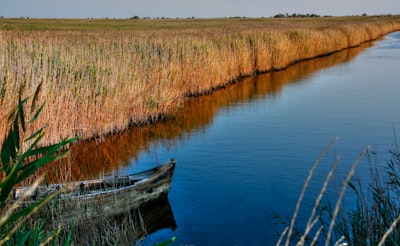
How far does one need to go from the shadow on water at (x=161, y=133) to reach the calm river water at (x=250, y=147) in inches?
1.0

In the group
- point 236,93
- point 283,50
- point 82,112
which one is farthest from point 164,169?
point 283,50

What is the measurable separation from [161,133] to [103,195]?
19.4ft

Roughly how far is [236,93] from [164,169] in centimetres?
1071

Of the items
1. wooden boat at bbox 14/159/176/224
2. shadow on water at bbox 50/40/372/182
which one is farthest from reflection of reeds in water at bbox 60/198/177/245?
shadow on water at bbox 50/40/372/182

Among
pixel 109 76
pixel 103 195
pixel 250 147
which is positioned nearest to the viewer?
pixel 103 195

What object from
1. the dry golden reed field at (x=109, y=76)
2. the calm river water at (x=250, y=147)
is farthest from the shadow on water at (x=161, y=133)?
the dry golden reed field at (x=109, y=76)

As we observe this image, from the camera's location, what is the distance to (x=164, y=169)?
7.46 m

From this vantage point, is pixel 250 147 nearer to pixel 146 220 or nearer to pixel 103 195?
pixel 146 220

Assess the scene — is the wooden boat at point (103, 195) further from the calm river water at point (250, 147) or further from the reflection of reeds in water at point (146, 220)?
the calm river water at point (250, 147)

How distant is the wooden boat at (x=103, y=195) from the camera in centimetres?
607

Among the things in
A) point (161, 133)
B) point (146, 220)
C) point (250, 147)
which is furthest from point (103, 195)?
point (161, 133)

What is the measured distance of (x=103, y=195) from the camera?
6469mm

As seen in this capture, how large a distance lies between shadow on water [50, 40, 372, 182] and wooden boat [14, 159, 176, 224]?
0.32 m

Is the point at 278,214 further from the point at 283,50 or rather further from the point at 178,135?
the point at 283,50
